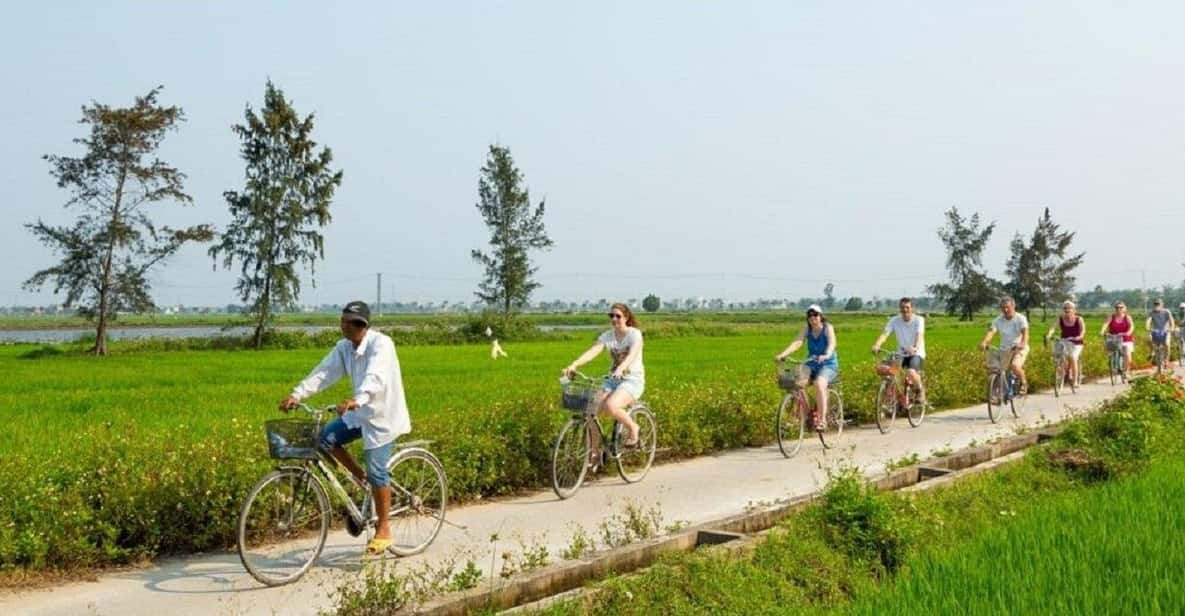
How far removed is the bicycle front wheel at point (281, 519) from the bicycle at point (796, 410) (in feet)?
20.7

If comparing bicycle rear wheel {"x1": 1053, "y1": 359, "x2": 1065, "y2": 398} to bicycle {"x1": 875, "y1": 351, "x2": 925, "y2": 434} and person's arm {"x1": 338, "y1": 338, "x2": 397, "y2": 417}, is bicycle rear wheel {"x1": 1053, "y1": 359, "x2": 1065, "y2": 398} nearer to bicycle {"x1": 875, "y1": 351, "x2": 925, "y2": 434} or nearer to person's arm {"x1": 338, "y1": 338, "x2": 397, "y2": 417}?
bicycle {"x1": 875, "y1": 351, "x2": 925, "y2": 434}

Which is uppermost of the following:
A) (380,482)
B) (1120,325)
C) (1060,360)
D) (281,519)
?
(1120,325)

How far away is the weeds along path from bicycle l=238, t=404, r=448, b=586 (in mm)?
161

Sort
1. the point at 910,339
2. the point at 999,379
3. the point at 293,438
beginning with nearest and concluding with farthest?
1. the point at 293,438
2. the point at 910,339
3. the point at 999,379

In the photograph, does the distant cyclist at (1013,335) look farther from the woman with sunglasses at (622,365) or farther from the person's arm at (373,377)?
the person's arm at (373,377)

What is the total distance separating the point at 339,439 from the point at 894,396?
10005mm

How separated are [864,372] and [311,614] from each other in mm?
13309

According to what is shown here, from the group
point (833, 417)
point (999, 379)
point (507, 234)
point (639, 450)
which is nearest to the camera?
point (639, 450)

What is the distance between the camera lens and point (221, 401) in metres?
16.9

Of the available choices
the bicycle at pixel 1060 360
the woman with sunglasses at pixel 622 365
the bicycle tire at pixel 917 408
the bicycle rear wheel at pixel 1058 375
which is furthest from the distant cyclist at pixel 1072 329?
the woman with sunglasses at pixel 622 365

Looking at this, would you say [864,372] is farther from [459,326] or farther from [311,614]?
[459,326]

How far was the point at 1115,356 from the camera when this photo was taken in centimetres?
2303

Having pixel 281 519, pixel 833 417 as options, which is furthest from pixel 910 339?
pixel 281 519

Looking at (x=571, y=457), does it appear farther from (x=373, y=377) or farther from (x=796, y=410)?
(x=796, y=410)
